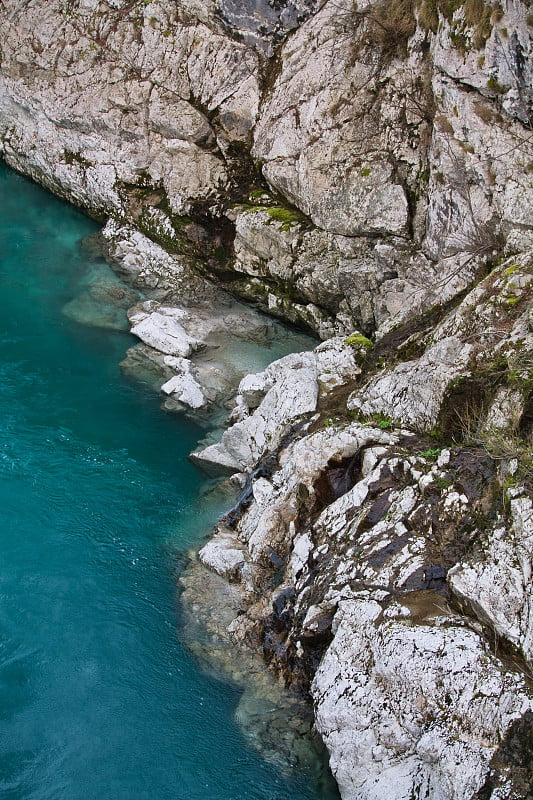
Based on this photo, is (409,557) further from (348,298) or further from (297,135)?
(297,135)

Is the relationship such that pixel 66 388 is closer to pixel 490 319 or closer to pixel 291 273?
pixel 291 273

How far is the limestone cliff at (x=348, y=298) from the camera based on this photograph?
380 inches

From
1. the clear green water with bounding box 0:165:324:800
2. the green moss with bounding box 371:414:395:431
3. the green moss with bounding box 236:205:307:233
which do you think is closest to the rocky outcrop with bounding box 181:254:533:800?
the green moss with bounding box 371:414:395:431

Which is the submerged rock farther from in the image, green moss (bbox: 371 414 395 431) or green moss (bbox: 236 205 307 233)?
green moss (bbox: 371 414 395 431)

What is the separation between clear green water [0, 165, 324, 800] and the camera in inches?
416

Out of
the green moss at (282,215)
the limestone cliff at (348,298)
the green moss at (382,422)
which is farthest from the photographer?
the green moss at (282,215)

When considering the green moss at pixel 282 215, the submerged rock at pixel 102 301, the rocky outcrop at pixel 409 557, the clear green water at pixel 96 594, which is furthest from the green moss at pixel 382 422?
the submerged rock at pixel 102 301

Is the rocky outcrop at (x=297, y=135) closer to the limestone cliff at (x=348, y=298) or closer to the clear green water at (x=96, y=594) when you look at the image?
the limestone cliff at (x=348, y=298)

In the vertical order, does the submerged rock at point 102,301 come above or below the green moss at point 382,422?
below

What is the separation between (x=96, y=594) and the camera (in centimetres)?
1332

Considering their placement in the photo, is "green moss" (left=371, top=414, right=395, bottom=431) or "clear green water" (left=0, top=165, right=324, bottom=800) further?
"green moss" (left=371, top=414, right=395, bottom=431)

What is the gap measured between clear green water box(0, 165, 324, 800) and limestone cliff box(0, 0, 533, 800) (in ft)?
3.72

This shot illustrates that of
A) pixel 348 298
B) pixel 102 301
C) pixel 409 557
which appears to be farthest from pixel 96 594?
pixel 102 301

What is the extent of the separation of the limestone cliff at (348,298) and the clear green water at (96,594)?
3.72 ft
